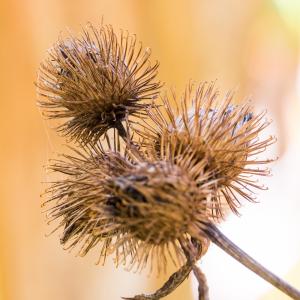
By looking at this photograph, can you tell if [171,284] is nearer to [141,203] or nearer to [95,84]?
[141,203]

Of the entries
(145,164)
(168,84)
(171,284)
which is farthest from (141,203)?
(168,84)

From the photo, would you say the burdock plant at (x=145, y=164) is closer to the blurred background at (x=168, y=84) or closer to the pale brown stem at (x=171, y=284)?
the pale brown stem at (x=171, y=284)

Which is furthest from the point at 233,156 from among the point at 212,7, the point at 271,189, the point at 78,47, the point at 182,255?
the point at 212,7

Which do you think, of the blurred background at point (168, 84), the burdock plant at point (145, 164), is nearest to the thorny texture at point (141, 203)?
the burdock plant at point (145, 164)

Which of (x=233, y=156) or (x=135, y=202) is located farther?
(x=233, y=156)

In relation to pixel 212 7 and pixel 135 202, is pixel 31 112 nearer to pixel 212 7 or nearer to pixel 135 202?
pixel 212 7

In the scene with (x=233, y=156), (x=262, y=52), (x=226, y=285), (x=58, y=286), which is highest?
(x=262, y=52)

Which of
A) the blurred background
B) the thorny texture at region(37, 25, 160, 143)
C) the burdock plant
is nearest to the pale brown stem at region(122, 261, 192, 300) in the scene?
the burdock plant
